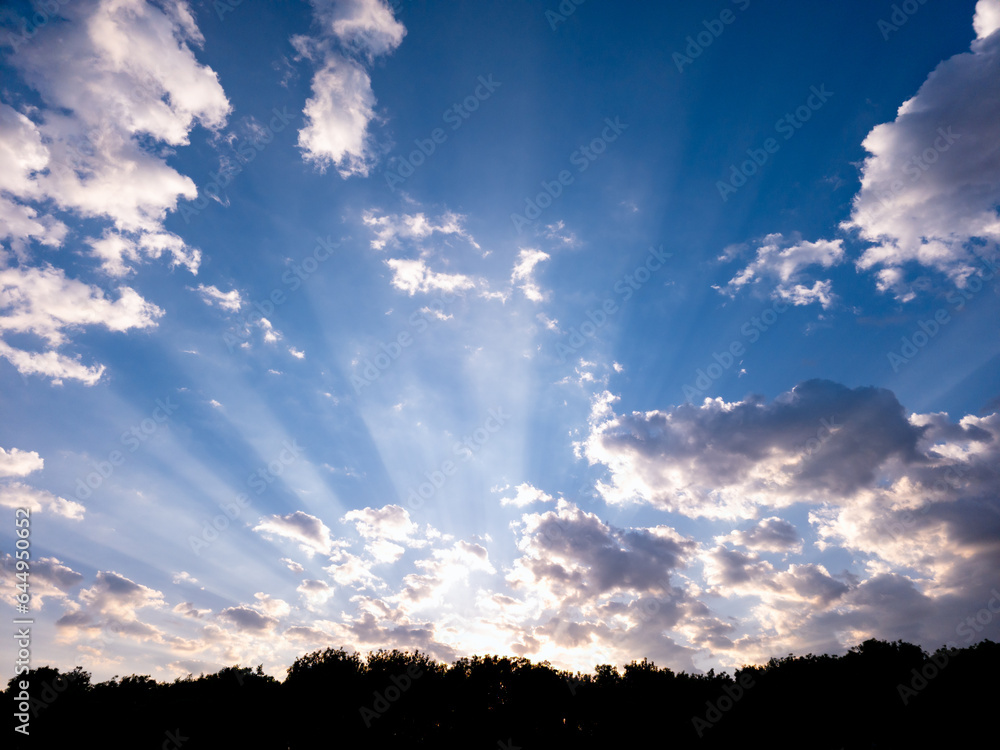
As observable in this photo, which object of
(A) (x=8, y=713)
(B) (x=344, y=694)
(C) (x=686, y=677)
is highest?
(C) (x=686, y=677)

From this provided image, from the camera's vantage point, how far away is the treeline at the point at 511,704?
40438 millimetres

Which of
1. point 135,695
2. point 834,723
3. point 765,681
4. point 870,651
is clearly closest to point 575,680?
point 765,681

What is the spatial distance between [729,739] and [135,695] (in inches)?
2663

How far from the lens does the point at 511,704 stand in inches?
1972

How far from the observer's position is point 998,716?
35656 millimetres

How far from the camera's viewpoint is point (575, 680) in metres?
51.7

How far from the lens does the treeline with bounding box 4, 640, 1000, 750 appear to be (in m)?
40.4

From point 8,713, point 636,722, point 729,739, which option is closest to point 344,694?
point 636,722

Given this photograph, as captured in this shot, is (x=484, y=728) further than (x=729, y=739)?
Yes

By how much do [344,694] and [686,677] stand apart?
3844cm

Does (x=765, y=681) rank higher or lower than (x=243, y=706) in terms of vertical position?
higher

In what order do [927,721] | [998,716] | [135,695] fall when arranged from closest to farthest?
[998,716]
[927,721]
[135,695]

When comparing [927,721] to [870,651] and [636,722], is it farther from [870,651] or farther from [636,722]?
[636,722]

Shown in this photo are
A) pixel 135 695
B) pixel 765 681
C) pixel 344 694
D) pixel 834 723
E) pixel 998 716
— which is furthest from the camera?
pixel 135 695
